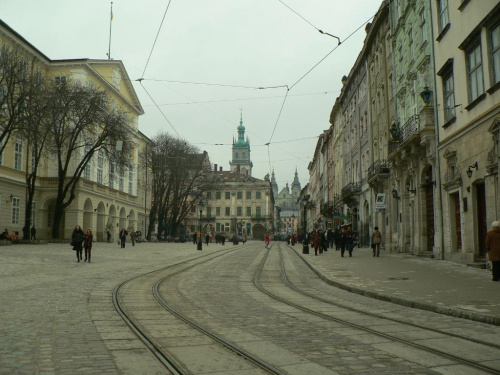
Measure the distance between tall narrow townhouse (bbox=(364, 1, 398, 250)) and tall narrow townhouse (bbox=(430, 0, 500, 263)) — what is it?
30.6 feet

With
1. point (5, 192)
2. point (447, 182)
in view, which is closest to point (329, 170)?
point (5, 192)

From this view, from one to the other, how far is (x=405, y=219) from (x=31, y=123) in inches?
A: 980

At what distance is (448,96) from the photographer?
21.1m

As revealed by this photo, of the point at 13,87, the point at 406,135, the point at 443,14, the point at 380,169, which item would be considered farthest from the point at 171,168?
the point at 443,14

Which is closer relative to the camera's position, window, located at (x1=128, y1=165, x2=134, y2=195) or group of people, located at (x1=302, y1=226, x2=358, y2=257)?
group of people, located at (x1=302, y1=226, x2=358, y2=257)

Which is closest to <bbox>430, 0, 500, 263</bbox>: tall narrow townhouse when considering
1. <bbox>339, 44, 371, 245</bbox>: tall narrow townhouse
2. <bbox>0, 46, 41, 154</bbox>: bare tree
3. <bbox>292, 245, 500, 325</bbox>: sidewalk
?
<bbox>292, 245, 500, 325</bbox>: sidewalk

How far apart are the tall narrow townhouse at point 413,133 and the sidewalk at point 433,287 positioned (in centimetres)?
551

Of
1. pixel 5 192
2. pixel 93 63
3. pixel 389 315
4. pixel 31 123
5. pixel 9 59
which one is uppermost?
pixel 93 63

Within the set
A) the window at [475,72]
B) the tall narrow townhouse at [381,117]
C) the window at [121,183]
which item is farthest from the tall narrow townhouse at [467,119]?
the window at [121,183]

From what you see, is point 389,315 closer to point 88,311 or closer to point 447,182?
point 88,311

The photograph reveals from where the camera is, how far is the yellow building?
43875 millimetres

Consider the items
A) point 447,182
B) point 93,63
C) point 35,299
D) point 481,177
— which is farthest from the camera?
point 93,63

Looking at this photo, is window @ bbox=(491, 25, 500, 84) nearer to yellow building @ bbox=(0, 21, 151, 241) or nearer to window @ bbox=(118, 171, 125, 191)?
yellow building @ bbox=(0, 21, 151, 241)

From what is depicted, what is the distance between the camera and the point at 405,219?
1119 inches
